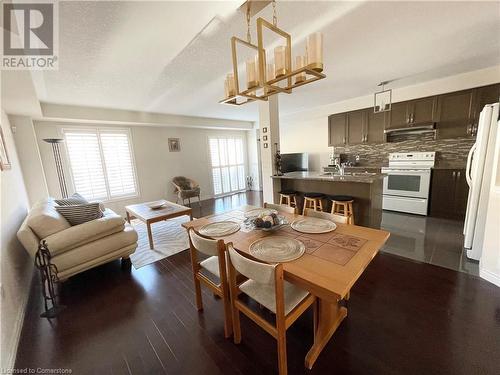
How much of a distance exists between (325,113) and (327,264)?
494 centimetres

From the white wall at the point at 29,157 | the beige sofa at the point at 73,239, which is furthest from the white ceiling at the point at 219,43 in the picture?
the beige sofa at the point at 73,239

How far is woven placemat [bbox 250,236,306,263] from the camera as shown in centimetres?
123

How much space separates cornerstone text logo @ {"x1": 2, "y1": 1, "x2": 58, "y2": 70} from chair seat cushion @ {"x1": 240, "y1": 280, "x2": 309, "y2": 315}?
2434 mm

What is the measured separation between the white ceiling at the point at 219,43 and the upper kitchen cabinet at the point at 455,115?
42 cm

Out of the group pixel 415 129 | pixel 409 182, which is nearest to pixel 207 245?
pixel 409 182

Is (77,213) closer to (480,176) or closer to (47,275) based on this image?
(47,275)

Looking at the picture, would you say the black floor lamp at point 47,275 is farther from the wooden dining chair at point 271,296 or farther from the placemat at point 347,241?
the placemat at point 347,241

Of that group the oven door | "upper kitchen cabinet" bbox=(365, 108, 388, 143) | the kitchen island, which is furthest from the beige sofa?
"upper kitchen cabinet" bbox=(365, 108, 388, 143)

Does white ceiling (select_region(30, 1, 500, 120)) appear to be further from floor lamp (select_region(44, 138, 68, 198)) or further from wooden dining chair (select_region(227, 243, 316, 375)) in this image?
wooden dining chair (select_region(227, 243, 316, 375))

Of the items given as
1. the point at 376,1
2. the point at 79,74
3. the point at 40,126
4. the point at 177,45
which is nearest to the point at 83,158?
the point at 40,126

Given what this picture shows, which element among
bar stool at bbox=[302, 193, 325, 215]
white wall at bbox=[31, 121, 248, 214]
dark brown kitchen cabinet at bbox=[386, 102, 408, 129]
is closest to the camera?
bar stool at bbox=[302, 193, 325, 215]

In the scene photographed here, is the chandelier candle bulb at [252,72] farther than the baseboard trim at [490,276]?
No

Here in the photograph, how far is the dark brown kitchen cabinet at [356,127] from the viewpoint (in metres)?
4.51

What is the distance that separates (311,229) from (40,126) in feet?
17.7
